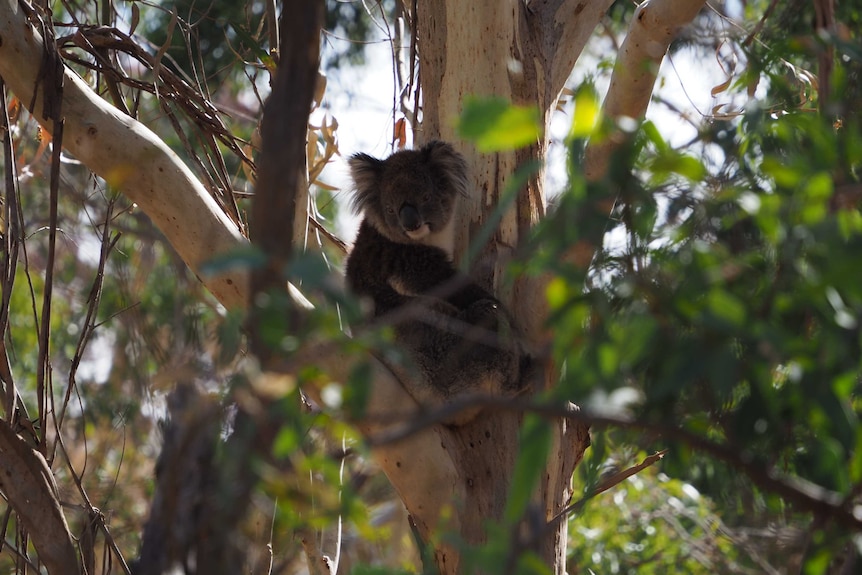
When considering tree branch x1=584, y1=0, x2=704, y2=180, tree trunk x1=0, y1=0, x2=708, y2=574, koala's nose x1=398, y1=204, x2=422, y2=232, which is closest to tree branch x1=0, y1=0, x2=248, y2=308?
tree trunk x1=0, y1=0, x2=708, y2=574

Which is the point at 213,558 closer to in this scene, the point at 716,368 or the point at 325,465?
the point at 325,465

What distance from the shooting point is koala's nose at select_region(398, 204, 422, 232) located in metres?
3.73

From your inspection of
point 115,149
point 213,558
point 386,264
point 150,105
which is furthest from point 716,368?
point 150,105

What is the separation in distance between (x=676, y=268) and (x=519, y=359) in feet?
6.92

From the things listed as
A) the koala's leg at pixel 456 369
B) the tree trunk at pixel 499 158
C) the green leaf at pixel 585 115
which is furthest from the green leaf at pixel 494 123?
the koala's leg at pixel 456 369

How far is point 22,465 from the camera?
109 inches

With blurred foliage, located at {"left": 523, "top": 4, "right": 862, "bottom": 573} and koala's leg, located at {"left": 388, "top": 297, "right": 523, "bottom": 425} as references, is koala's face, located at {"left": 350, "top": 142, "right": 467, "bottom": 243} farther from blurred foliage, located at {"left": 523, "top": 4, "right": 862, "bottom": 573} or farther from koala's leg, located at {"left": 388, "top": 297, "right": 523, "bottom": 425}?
blurred foliage, located at {"left": 523, "top": 4, "right": 862, "bottom": 573}

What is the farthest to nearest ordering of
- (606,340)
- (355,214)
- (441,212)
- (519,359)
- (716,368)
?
(355,214) → (441,212) → (519,359) → (606,340) → (716,368)

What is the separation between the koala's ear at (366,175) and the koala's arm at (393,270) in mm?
142

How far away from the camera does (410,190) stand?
3.87 meters

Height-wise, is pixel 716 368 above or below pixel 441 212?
below

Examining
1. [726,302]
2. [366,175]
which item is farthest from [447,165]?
[726,302]

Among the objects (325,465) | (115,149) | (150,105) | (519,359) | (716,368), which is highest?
(150,105)

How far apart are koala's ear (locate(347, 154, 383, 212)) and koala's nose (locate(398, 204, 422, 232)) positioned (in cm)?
27
